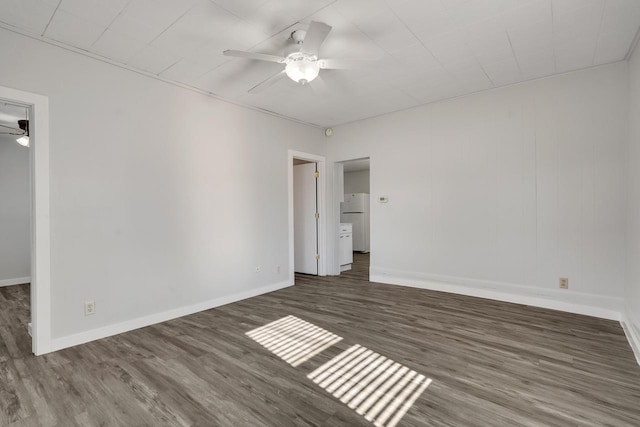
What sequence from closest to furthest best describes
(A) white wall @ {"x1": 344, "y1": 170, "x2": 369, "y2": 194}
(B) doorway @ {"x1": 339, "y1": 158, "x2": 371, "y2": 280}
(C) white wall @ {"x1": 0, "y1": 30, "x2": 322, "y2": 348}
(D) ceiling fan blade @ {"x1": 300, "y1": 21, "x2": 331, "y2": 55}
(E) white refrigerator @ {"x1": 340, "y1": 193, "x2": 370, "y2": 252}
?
1. (D) ceiling fan blade @ {"x1": 300, "y1": 21, "x2": 331, "y2": 55}
2. (C) white wall @ {"x1": 0, "y1": 30, "x2": 322, "y2": 348}
3. (B) doorway @ {"x1": 339, "y1": 158, "x2": 371, "y2": 280}
4. (E) white refrigerator @ {"x1": 340, "y1": 193, "x2": 370, "y2": 252}
5. (A) white wall @ {"x1": 344, "y1": 170, "x2": 369, "y2": 194}

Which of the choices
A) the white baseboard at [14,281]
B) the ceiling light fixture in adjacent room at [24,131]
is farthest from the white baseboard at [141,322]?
the white baseboard at [14,281]

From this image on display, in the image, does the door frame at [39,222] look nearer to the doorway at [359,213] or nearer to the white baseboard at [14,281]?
the white baseboard at [14,281]

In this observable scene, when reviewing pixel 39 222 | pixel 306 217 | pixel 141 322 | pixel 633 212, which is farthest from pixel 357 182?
pixel 39 222

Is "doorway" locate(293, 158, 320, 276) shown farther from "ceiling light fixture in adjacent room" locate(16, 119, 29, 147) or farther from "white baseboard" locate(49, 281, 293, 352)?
"ceiling light fixture in adjacent room" locate(16, 119, 29, 147)

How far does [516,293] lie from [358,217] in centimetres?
535

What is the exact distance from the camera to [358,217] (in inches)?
348

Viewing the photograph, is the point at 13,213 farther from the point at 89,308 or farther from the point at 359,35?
the point at 359,35

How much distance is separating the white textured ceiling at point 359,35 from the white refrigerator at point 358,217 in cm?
535

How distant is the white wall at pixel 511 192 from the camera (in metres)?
3.20

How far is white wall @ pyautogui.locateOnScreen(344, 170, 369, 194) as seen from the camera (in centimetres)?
964

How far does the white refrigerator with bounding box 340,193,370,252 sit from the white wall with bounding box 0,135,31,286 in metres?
7.01

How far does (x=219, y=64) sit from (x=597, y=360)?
4168mm

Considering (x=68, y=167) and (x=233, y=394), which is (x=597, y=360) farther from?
(x=68, y=167)

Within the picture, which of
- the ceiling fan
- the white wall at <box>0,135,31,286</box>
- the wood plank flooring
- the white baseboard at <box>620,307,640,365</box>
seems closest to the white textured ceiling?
the ceiling fan
